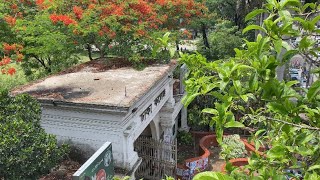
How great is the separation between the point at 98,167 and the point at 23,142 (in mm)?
1511

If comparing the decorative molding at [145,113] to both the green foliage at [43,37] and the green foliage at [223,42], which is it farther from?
the green foliage at [223,42]

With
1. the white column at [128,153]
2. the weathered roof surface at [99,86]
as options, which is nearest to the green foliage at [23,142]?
the weathered roof surface at [99,86]

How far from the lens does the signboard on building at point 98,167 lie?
563cm

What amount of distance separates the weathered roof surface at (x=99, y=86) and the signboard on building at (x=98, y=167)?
3.65ft

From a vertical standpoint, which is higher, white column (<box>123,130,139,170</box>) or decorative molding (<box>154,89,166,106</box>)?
decorative molding (<box>154,89,166,106</box>)

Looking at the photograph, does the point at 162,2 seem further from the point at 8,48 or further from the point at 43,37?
the point at 8,48

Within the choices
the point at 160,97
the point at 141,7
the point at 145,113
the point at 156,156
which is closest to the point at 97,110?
the point at 145,113

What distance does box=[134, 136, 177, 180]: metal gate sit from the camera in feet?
33.9

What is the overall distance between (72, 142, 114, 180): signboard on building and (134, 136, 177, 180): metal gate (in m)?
3.64

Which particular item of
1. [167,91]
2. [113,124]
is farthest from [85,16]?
[113,124]

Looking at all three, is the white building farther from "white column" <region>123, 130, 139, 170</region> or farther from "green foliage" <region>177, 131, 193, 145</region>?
"green foliage" <region>177, 131, 193, 145</region>

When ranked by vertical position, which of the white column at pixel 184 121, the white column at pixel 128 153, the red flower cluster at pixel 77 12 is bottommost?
the white column at pixel 184 121

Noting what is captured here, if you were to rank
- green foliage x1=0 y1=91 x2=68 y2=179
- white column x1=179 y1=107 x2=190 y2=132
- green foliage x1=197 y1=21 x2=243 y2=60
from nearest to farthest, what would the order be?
1. green foliage x1=0 y1=91 x2=68 y2=179
2. white column x1=179 y1=107 x2=190 y2=132
3. green foliage x1=197 y1=21 x2=243 y2=60

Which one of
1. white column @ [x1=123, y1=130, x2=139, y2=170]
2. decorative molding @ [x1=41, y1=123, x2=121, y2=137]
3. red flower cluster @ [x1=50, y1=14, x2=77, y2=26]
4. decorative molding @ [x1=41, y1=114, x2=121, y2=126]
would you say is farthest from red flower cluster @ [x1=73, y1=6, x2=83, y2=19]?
white column @ [x1=123, y1=130, x2=139, y2=170]
